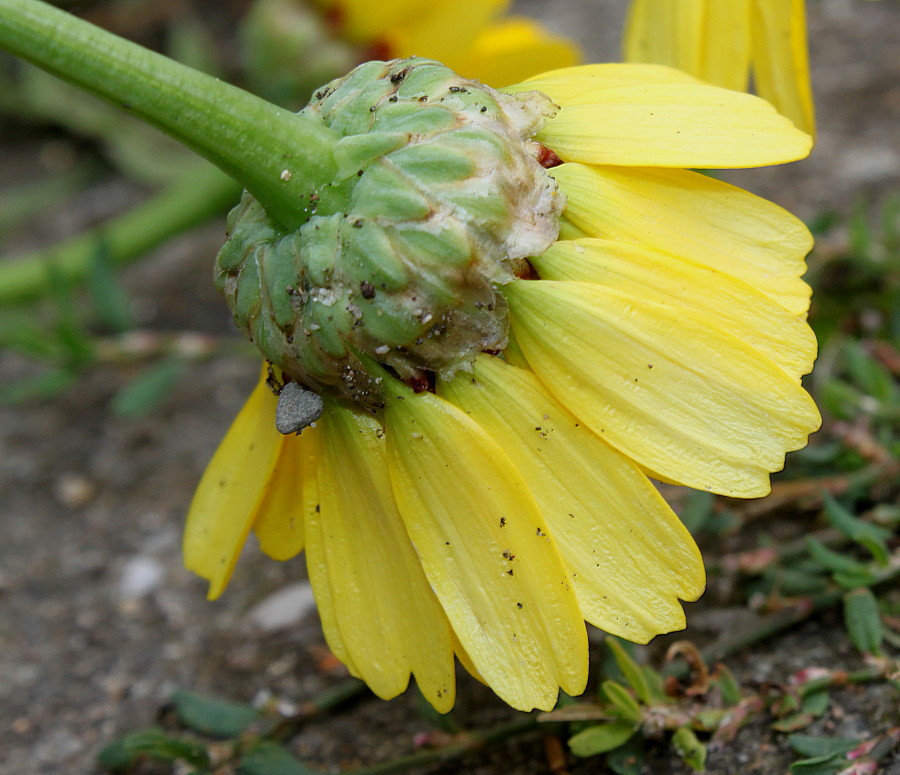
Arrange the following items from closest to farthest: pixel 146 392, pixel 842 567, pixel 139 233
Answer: pixel 842 567 < pixel 146 392 < pixel 139 233

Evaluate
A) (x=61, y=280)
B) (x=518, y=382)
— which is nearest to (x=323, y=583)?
(x=518, y=382)

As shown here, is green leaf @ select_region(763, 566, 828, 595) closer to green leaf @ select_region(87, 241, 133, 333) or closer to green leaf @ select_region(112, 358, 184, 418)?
green leaf @ select_region(112, 358, 184, 418)

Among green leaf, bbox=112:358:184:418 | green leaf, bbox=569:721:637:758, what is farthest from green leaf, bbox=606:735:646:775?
green leaf, bbox=112:358:184:418

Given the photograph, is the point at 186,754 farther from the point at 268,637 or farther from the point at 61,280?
the point at 61,280

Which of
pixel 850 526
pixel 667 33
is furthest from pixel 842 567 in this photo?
pixel 667 33

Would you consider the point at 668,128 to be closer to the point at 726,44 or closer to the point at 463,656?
the point at 726,44
